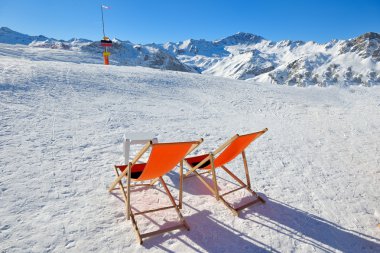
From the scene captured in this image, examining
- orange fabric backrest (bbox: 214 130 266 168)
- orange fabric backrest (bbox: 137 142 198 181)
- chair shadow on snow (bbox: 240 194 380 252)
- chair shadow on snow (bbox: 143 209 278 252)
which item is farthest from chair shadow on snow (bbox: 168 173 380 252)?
orange fabric backrest (bbox: 137 142 198 181)

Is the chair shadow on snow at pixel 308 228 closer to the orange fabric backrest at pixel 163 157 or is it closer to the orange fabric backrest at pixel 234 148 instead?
the orange fabric backrest at pixel 234 148

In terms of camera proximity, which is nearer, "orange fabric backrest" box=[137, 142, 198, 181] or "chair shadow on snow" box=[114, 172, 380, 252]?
"orange fabric backrest" box=[137, 142, 198, 181]

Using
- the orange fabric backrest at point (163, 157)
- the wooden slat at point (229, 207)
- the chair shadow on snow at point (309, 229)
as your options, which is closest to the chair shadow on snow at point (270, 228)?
the chair shadow on snow at point (309, 229)

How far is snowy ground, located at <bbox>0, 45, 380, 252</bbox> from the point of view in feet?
11.2

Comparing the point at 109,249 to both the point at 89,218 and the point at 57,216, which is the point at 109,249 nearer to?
the point at 89,218

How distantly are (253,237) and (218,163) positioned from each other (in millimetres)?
1130

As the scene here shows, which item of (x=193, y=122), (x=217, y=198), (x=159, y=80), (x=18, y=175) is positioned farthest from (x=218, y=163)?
(x=159, y=80)

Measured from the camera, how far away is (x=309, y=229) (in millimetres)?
3717

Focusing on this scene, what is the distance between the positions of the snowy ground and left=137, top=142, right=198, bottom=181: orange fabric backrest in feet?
2.29

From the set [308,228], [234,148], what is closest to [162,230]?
[234,148]

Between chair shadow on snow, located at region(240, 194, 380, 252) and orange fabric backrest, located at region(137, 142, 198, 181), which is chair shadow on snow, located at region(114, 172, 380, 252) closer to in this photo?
chair shadow on snow, located at region(240, 194, 380, 252)

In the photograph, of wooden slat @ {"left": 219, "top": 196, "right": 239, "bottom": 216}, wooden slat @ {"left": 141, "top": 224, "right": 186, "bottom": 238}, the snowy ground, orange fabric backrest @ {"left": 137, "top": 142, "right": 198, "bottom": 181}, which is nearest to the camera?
orange fabric backrest @ {"left": 137, "top": 142, "right": 198, "bottom": 181}

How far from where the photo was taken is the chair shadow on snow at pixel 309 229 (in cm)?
345

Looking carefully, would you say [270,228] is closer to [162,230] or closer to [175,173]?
[162,230]
